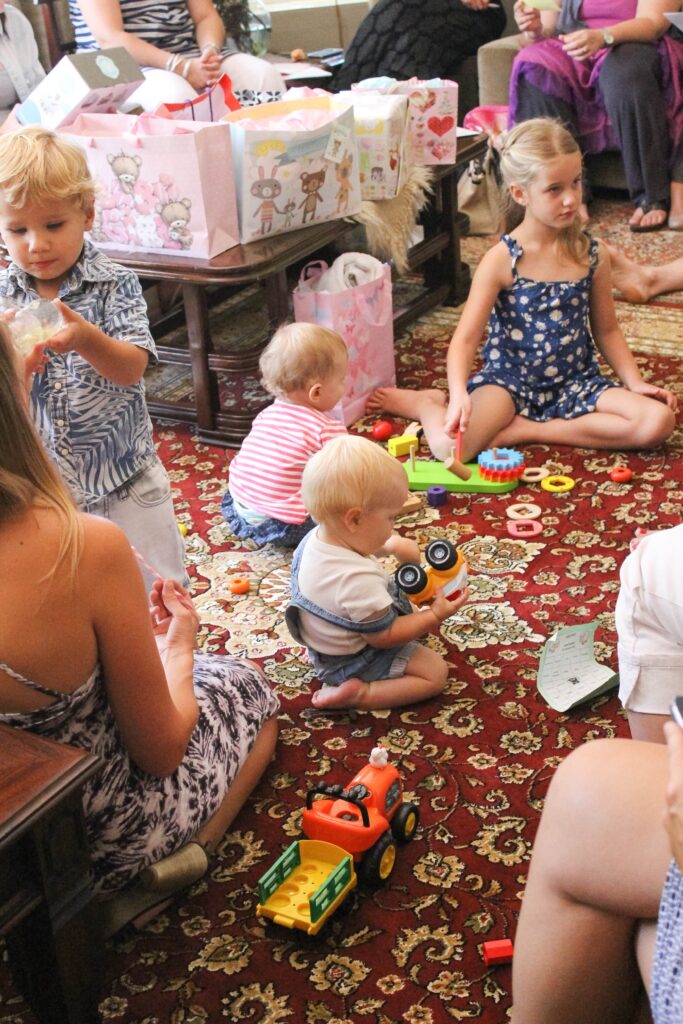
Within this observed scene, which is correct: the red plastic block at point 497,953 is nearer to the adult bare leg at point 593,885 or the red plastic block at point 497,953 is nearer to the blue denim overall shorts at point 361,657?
the adult bare leg at point 593,885

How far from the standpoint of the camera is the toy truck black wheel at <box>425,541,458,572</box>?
1.98 metres

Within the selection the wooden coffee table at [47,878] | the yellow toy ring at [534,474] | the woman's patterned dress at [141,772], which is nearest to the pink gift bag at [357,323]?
the yellow toy ring at [534,474]

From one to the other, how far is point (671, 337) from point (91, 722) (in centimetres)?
222

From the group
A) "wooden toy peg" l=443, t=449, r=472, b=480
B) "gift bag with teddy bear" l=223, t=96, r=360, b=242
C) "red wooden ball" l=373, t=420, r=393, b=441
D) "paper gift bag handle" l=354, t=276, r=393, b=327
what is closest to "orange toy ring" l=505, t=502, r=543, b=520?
"wooden toy peg" l=443, t=449, r=472, b=480

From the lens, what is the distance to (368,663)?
1.80 meters

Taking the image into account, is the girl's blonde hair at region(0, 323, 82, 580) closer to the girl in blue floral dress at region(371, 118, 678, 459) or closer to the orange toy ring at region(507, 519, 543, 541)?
the orange toy ring at region(507, 519, 543, 541)

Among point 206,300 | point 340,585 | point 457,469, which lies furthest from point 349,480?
point 206,300

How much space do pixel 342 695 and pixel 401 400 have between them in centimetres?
115

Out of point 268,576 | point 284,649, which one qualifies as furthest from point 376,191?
point 284,649

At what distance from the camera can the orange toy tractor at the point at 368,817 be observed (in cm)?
146

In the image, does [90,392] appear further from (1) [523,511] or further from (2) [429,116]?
(2) [429,116]

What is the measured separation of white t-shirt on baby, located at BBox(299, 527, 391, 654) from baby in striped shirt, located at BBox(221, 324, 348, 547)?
0.46 metres

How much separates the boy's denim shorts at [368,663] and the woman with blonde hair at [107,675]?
0.83 ft

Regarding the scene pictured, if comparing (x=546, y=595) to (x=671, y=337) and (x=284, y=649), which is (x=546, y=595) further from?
(x=671, y=337)
